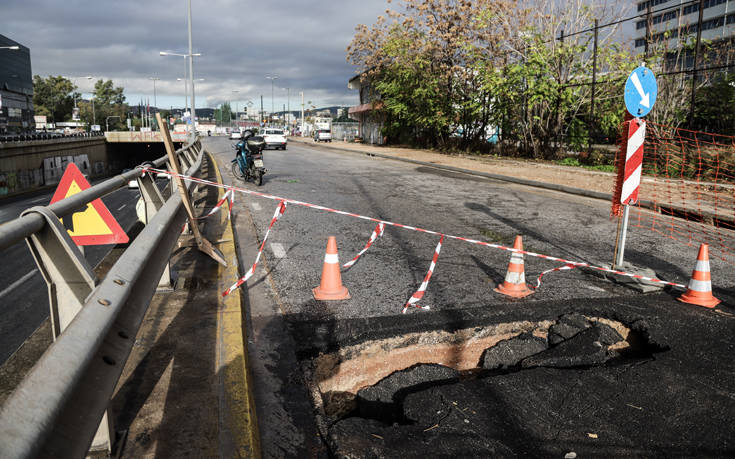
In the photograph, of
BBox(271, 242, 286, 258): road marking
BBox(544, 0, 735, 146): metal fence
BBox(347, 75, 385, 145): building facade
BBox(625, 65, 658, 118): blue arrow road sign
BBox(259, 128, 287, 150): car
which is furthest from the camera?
BBox(347, 75, 385, 145): building facade

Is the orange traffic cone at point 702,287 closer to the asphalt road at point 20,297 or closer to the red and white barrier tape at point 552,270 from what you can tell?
the red and white barrier tape at point 552,270

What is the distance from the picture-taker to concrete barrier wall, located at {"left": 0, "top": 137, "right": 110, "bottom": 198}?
3537cm

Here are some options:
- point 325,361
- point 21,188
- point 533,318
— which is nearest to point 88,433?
point 325,361

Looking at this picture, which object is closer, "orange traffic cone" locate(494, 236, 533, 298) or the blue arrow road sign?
"orange traffic cone" locate(494, 236, 533, 298)

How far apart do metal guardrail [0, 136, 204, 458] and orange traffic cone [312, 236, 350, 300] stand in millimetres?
2294

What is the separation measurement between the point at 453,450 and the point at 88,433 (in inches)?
72.2

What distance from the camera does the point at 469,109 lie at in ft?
104

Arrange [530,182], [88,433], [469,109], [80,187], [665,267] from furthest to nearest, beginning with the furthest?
[469,109] < [530,182] < [665,267] < [80,187] < [88,433]

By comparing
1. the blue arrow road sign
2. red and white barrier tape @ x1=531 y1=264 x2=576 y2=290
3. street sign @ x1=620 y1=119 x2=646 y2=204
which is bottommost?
red and white barrier tape @ x1=531 y1=264 x2=576 y2=290

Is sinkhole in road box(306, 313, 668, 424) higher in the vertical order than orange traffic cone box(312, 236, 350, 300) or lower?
lower

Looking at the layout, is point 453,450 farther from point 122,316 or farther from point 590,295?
point 590,295

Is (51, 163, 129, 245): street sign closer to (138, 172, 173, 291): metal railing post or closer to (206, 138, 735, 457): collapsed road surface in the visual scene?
(138, 172, 173, 291): metal railing post

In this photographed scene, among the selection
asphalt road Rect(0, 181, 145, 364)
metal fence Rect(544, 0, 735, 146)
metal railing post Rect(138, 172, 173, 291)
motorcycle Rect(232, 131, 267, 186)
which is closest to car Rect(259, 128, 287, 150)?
metal fence Rect(544, 0, 735, 146)

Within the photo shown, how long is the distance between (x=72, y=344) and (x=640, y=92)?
6165mm
